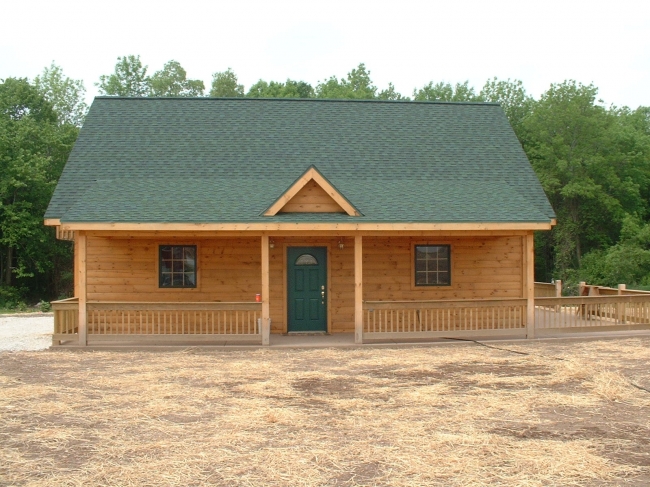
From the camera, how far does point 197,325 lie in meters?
17.6

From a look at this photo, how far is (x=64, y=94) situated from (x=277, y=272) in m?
43.5

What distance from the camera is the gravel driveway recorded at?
1692 centimetres

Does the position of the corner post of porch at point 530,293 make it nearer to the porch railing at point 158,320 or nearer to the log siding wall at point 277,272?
the log siding wall at point 277,272

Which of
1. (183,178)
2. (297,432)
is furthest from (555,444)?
(183,178)

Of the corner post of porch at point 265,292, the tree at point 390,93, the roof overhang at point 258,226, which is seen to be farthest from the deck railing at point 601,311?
the tree at point 390,93

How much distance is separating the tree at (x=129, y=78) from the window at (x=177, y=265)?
40.5 m

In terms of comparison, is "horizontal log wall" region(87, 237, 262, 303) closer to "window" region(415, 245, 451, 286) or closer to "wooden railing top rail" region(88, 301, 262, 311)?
"wooden railing top rail" region(88, 301, 262, 311)

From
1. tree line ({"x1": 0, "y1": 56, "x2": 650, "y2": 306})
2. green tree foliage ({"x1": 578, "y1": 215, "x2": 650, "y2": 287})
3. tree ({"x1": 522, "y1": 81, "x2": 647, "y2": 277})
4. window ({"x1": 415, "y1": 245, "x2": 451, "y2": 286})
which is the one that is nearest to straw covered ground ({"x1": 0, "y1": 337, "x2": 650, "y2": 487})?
window ({"x1": 415, "y1": 245, "x2": 451, "y2": 286})

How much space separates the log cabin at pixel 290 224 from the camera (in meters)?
15.9

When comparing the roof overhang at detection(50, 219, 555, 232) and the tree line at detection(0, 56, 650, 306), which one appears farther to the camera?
the tree line at detection(0, 56, 650, 306)

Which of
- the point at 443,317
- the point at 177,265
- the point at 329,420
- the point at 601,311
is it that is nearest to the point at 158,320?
the point at 177,265

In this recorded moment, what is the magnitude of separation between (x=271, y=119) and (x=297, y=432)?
1348 cm

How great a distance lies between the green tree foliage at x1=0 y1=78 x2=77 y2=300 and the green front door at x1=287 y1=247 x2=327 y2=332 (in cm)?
2346

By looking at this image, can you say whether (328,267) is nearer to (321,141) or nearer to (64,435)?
(321,141)
